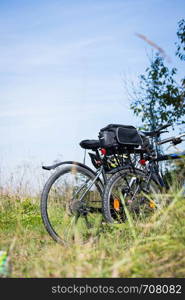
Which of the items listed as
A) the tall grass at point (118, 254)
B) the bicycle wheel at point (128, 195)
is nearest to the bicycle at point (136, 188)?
the bicycle wheel at point (128, 195)

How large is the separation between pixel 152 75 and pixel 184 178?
5.86m

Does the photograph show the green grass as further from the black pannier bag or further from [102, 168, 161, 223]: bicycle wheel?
the black pannier bag

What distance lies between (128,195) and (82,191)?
467 mm

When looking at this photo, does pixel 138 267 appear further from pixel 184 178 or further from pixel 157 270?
pixel 184 178

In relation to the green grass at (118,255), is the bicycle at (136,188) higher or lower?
higher

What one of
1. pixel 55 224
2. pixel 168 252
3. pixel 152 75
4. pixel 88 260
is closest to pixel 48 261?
pixel 88 260

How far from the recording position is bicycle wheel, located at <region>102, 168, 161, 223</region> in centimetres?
401

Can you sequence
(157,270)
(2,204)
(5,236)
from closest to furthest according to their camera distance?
(157,270) < (5,236) < (2,204)

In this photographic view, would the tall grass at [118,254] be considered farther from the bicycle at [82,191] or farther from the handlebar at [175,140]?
the handlebar at [175,140]

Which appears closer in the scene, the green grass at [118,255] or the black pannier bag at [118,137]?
the green grass at [118,255]

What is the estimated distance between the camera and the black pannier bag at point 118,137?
162 inches

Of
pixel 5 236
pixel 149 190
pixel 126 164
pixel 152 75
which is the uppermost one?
pixel 152 75

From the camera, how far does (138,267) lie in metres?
2.42

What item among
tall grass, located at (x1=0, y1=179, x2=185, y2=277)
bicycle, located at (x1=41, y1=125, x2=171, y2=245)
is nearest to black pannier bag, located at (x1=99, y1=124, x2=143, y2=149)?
bicycle, located at (x1=41, y1=125, x2=171, y2=245)
